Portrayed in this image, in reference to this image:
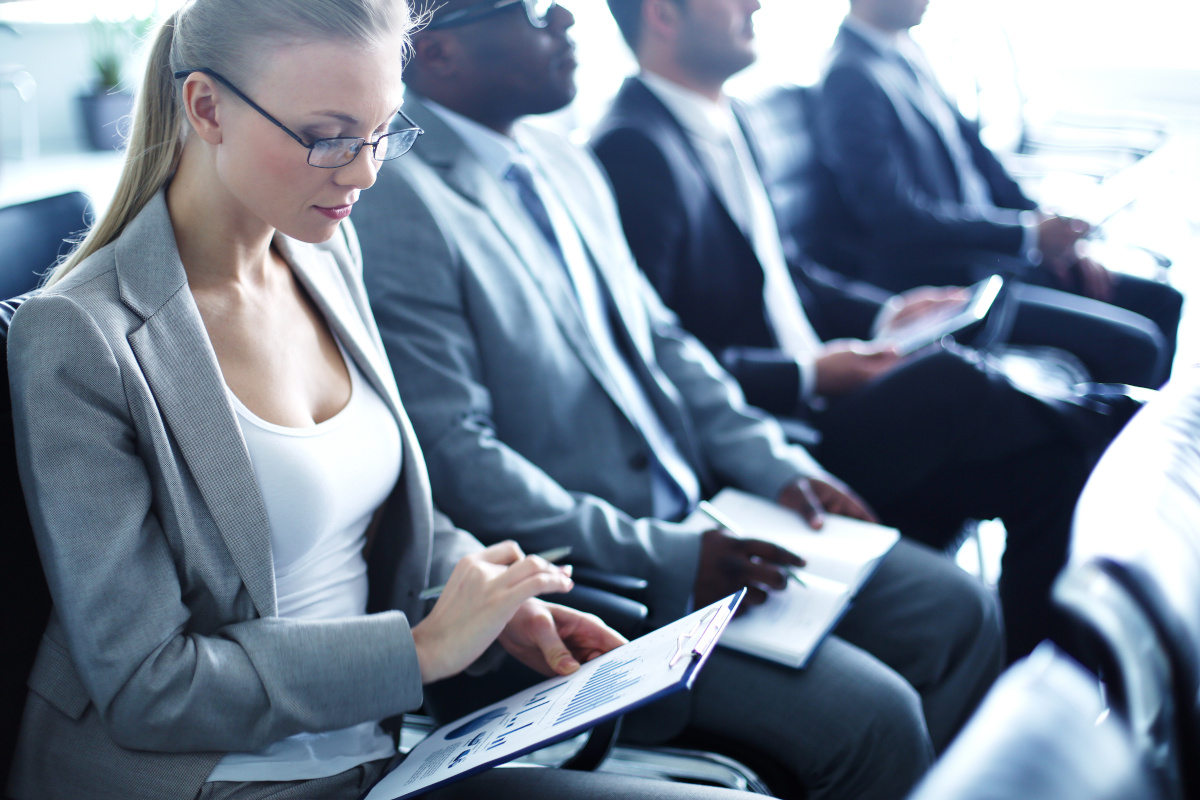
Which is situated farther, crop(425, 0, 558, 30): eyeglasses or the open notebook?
crop(425, 0, 558, 30): eyeglasses

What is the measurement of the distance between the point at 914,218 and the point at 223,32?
2.53m

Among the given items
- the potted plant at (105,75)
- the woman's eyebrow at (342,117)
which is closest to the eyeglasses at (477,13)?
the woman's eyebrow at (342,117)

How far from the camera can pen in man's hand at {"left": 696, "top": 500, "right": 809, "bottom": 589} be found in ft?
4.42

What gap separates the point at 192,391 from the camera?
2.94ft

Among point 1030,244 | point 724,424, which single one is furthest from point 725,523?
point 1030,244

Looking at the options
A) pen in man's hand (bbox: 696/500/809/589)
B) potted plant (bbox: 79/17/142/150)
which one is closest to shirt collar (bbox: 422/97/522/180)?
pen in man's hand (bbox: 696/500/809/589)

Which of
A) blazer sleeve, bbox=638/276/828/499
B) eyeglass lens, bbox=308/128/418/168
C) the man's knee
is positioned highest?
eyeglass lens, bbox=308/128/418/168

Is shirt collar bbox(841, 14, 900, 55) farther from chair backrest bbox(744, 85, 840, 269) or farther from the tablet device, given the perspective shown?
the tablet device

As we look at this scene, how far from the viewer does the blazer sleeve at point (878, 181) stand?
9.82ft

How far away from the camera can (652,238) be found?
2.08 m

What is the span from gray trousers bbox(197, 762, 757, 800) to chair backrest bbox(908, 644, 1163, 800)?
1.68 feet

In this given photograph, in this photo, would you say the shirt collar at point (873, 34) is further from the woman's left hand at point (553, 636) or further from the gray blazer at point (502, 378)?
the woman's left hand at point (553, 636)

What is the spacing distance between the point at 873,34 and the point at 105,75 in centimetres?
526

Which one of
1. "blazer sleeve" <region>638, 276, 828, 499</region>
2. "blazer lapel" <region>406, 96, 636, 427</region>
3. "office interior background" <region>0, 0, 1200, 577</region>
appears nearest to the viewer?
"blazer lapel" <region>406, 96, 636, 427</region>
